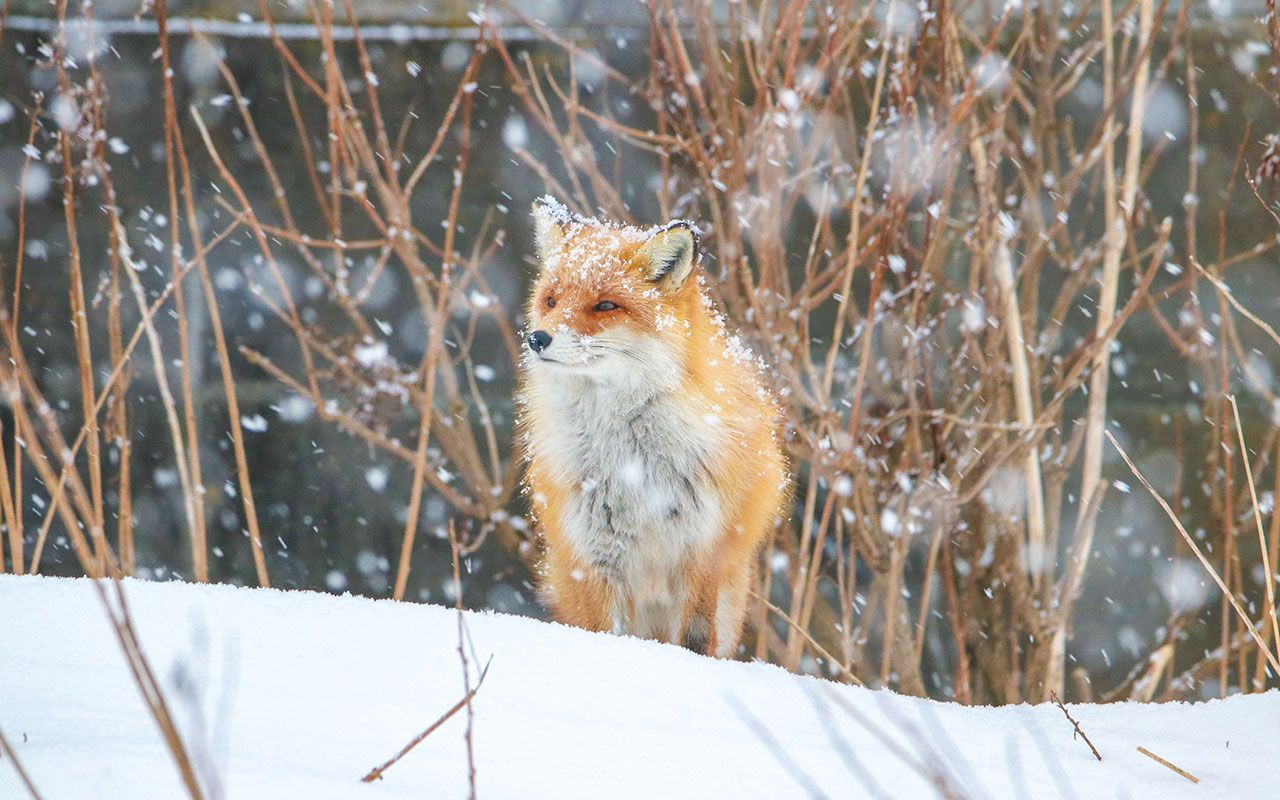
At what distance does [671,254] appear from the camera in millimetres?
2992

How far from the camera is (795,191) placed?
3564mm

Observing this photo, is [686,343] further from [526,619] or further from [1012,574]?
[1012,574]

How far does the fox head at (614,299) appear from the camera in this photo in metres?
2.95

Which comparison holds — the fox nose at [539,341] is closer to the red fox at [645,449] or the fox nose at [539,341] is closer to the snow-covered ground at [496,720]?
the red fox at [645,449]

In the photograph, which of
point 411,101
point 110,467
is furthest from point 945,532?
point 110,467

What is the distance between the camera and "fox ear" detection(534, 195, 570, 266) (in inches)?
122

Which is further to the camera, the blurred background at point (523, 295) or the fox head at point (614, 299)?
the blurred background at point (523, 295)

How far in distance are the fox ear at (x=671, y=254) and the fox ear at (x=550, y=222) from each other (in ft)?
0.83

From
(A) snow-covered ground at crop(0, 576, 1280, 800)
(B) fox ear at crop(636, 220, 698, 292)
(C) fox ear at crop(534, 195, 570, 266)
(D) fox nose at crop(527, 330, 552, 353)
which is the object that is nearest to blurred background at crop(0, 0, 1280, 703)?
(C) fox ear at crop(534, 195, 570, 266)

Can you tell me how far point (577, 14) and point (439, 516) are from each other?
2316 mm

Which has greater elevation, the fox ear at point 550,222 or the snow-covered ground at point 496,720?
the fox ear at point 550,222

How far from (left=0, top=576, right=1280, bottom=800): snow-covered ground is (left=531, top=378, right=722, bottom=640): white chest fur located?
0.61 meters

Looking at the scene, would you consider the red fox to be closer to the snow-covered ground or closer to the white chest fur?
the white chest fur

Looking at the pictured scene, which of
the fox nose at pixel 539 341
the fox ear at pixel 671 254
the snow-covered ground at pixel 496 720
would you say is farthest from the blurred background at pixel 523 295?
the snow-covered ground at pixel 496 720
